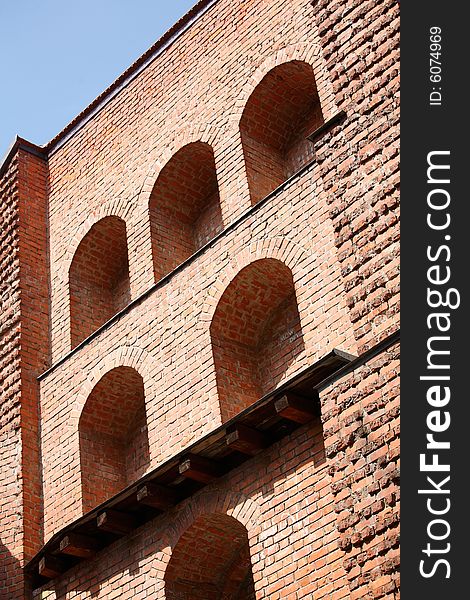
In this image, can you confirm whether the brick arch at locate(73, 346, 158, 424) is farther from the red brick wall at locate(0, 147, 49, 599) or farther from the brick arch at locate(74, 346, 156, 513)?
the red brick wall at locate(0, 147, 49, 599)

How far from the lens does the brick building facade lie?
8.36 metres

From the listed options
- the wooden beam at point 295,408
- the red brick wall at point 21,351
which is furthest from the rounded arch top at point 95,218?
the wooden beam at point 295,408

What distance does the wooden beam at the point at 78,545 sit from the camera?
1023 cm

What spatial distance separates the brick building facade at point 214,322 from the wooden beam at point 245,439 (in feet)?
0.07

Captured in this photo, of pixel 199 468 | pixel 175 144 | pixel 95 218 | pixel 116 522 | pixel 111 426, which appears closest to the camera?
pixel 199 468

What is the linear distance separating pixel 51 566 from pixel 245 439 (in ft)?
9.14

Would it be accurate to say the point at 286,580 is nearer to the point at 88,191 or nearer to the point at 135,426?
the point at 135,426

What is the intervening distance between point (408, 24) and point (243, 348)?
4.06 meters

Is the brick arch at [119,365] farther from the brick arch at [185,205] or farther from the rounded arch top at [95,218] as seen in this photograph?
the rounded arch top at [95,218]

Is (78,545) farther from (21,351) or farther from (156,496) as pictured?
(21,351)

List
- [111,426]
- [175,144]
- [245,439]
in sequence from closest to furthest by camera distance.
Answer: [245,439], [111,426], [175,144]

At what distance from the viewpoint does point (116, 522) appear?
10.0 meters

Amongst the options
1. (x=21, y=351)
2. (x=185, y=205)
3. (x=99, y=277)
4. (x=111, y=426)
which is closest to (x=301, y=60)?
(x=185, y=205)

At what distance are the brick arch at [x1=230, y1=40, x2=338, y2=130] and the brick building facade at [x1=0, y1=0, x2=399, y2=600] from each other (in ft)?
0.09
